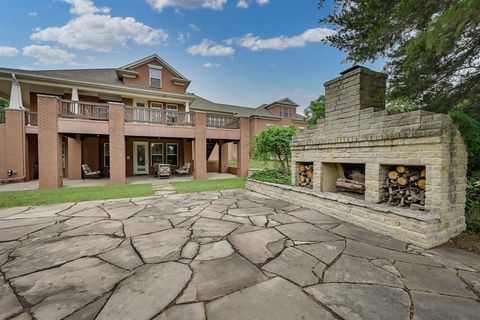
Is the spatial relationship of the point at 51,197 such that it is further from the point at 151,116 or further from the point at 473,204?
the point at 473,204

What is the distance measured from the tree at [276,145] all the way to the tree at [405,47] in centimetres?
422

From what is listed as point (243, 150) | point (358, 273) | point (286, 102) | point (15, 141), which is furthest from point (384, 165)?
point (286, 102)

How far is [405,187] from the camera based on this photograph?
13.8ft

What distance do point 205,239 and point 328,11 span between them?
6036mm

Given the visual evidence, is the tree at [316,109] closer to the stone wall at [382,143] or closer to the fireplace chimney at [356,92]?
the stone wall at [382,143]

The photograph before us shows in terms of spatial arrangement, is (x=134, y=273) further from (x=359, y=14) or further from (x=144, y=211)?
(x=359, y=14)

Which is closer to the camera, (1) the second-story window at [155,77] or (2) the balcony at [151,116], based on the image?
(2) the balcony at [151,116]

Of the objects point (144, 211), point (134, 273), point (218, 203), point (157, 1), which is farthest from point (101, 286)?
point (157, 1)

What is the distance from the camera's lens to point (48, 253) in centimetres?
317

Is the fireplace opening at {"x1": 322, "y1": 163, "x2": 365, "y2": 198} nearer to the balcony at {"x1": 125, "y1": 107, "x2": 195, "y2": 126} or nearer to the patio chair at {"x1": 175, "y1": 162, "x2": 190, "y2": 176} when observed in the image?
the balcony at {"x1": 125, "y1": 107, "x2": 195, "y2": 126}

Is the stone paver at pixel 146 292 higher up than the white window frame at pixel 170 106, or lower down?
lower down

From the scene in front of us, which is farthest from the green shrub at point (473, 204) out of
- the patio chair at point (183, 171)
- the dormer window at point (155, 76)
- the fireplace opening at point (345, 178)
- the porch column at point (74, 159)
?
the dormer window at point (155, 76)

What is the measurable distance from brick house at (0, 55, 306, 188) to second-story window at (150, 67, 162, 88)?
0.24 ft

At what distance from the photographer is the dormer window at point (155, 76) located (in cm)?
1610
